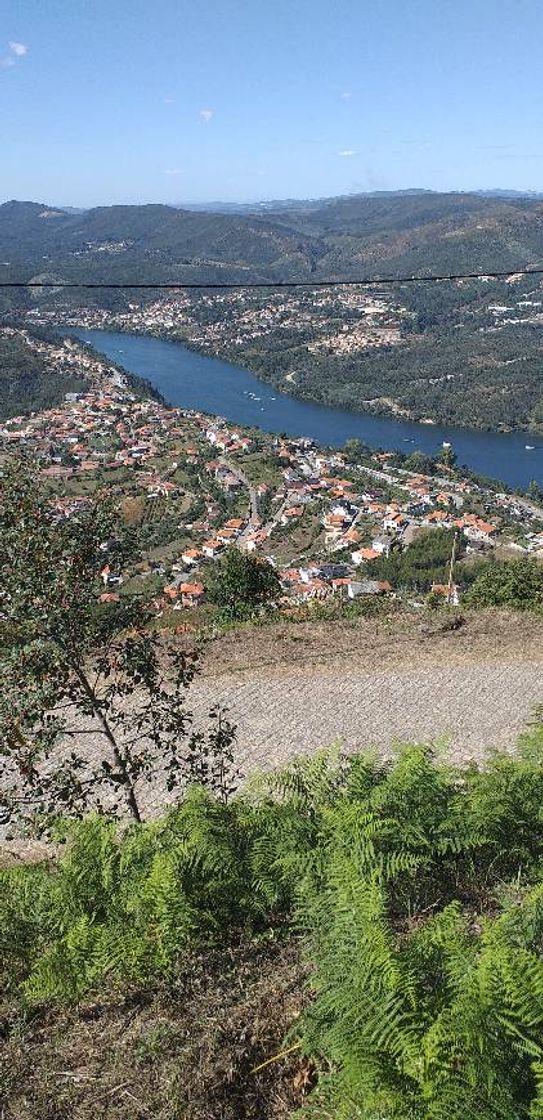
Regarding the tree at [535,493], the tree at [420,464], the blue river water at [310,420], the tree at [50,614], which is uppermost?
the tree at [50,614]

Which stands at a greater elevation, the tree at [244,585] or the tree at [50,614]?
the tree at [50,614]

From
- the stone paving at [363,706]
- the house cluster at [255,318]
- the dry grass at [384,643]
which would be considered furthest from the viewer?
the house cluster at [255,318]

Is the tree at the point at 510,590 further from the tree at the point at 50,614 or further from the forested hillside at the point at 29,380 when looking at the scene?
the forested hillside at the point at 29,380

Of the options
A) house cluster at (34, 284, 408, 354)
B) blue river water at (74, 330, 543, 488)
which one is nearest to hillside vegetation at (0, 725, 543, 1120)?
blue river water at (74, 330, 543, 488)

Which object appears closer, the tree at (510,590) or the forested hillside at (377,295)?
the tree at (510,590)

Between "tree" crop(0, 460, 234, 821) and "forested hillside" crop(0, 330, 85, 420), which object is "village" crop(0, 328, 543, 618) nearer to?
"forested hillside" crop(0, 330, 85, 420)

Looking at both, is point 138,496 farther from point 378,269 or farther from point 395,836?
point 378,269

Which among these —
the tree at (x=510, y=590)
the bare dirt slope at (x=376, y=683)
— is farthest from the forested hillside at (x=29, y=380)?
the bare dirt slope at (x=376, y=683)
